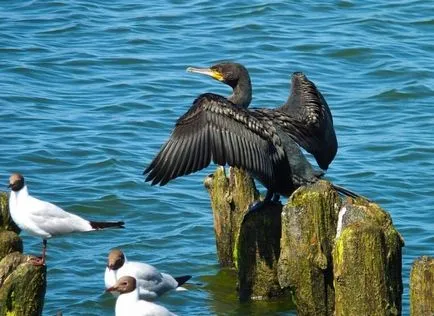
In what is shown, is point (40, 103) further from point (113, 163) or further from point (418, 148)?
point (418, 148)

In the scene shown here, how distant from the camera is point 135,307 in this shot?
7.64m

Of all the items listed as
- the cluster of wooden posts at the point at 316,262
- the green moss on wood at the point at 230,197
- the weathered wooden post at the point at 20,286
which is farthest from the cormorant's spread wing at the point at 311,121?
the weathered wooden post at the point at 20,286

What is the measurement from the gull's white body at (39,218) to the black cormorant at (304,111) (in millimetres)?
1569

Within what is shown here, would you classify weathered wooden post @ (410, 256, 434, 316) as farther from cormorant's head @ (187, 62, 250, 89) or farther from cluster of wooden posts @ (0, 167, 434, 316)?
cormorant's head @ (187, 62, 250, 89)

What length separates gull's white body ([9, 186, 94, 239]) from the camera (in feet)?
30.0

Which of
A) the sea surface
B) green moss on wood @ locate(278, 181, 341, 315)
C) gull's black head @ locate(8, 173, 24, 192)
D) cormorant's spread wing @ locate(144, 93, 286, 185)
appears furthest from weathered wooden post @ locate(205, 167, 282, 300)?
gull's black head @ locate(8, 173, 24, 192)

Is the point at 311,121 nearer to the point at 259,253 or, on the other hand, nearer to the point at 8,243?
the point at 259,253

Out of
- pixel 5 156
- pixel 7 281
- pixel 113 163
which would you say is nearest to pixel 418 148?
pixel 113 163

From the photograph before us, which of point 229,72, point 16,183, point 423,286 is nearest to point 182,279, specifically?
point 16,183

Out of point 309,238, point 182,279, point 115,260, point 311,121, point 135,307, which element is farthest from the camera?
point 311,121

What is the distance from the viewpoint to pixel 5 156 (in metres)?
13.4

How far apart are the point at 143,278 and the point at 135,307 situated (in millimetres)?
1147

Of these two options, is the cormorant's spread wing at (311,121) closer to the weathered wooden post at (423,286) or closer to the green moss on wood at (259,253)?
the green moss on wood at (259,253)

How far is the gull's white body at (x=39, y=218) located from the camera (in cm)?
916
